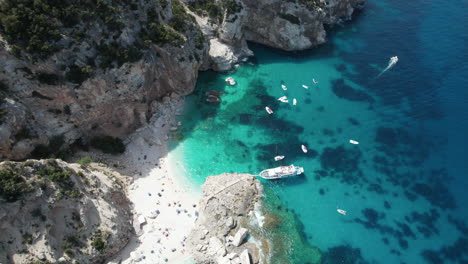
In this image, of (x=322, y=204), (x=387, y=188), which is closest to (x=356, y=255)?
(x=322, y=204)

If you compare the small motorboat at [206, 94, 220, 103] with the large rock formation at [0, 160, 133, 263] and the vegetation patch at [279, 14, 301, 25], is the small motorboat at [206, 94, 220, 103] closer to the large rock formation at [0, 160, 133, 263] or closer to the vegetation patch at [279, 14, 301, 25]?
the large rock formation at [0, 160, 133, 263]

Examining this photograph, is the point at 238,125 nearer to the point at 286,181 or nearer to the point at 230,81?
the point at 230,81

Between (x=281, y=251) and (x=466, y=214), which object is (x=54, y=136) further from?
(x=466, y=214)

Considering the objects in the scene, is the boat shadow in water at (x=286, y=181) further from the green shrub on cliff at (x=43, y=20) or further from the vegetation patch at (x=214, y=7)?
the vegetation patch at (x=214, y=7)

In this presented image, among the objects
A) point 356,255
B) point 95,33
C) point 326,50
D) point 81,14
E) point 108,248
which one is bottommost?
point 356,255

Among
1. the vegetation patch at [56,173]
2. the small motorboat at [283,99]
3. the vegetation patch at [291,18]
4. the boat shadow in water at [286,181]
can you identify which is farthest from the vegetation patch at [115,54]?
Answer: the vegetation patch at [291,18]

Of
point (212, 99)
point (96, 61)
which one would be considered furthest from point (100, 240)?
point (212, 99)
